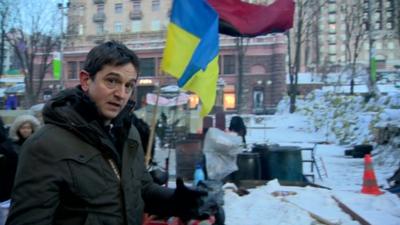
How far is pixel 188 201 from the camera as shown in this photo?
2291 mm

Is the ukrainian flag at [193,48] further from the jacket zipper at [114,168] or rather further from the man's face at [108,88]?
the jacket zipper at [114,168]

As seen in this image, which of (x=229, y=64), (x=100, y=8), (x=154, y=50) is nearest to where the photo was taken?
(x=229, y=64)

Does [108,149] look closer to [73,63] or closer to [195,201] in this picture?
[195,201]

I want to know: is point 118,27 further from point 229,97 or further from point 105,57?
point 105,57

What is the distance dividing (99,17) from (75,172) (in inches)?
2837

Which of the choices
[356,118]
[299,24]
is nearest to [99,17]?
[299,24]

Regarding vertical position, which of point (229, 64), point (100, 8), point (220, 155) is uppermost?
point (100, 8)

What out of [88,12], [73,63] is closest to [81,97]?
[73,63]

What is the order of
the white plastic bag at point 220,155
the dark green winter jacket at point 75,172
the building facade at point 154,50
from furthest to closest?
the building facade at point 154,50 < the white plastic bag at point 220,155 < the dark green winter jacket at point 75,172

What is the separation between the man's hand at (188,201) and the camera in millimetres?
2270

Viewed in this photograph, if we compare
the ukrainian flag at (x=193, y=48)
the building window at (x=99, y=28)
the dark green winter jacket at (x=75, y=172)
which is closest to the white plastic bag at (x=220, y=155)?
the ukrainian flag at (x=193, y=48)

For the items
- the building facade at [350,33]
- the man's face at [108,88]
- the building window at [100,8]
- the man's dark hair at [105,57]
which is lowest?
the man's face at [108,88]

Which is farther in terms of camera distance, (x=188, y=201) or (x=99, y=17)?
(x=99, y=17)

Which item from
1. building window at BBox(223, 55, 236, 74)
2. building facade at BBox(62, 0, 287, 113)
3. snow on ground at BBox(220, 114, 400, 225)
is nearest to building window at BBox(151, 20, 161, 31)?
building facade at BBox(62, 0, 287, 113)
